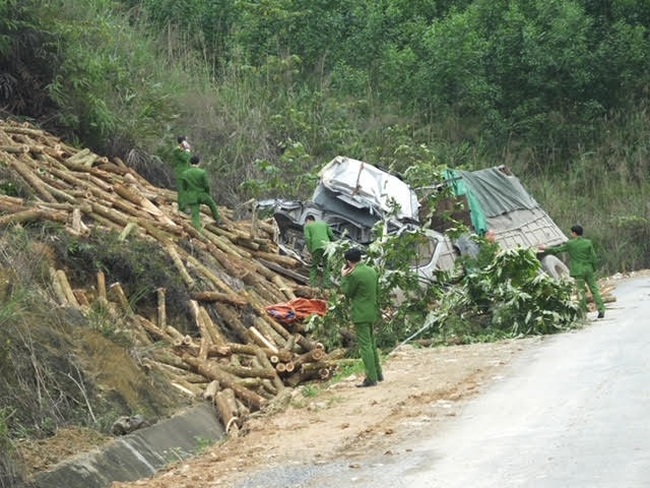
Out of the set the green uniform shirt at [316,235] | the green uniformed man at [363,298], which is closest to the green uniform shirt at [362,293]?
the green uniformed man at [363,298]

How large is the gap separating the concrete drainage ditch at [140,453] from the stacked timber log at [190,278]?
1.32 ft

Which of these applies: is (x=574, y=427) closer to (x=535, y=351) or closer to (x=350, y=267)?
(x=350, y=267)

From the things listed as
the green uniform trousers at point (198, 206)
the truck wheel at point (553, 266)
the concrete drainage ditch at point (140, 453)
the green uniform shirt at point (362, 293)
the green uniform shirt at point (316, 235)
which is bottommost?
the truck wheel at point (553, 266)

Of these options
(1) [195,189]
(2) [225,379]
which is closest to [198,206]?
(1) [195,189]

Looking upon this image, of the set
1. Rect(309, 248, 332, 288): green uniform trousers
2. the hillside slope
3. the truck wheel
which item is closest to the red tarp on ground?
the hillside slope

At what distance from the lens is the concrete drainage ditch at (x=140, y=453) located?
1064cm

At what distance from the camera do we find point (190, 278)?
19.5 meters

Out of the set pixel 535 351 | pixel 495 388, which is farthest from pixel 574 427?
pixel 535 351

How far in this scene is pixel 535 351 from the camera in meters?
17.4

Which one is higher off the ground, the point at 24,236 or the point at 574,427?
the point at 24,236

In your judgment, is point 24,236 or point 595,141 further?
point 595,141

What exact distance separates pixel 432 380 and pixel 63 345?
4751mm

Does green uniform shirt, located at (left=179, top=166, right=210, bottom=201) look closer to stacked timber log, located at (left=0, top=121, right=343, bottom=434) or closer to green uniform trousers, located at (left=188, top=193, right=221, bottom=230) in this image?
green uniform trousers, located at (left=188, top=193, right=221, bottom=230)

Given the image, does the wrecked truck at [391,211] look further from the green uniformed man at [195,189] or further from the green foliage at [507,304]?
the green uniformed man at [195,189]
